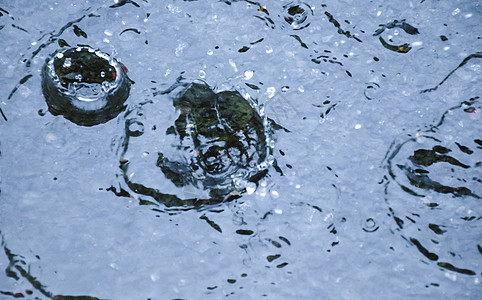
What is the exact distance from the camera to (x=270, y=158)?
169cm

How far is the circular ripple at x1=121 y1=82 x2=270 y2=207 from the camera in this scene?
5.38ft

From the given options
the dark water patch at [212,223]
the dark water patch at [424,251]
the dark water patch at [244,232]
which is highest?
the dark water patch at [424,251]

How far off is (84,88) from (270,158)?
2.24 ft

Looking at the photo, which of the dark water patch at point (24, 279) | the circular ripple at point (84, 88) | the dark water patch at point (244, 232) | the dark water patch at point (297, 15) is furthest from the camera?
the dark water patch at point (297, 15)

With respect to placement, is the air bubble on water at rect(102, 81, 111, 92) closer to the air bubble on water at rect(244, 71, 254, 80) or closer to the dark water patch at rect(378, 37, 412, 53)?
the air bubble on water at rect(244, 71, 254, 80)

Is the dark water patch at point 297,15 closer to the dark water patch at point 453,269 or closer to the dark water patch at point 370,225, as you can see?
the dark water patch at point 370,225

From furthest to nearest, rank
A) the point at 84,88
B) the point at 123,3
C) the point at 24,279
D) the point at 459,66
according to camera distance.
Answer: the point at 123,3
the point at 459,66
the point at 84,88
the point at 24,279

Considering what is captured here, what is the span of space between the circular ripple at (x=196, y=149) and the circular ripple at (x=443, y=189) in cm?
46

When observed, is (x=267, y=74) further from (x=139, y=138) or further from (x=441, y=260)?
(x=441, y=260)

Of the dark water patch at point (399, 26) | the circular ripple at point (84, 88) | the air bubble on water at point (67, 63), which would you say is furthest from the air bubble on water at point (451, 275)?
the air bubble on water at point (67, 63)

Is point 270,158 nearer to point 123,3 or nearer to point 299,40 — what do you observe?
point 299,40

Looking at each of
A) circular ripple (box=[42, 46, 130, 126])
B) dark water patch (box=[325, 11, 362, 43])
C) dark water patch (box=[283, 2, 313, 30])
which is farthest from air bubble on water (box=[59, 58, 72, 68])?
dark water patch (box=[325, 11, 362, 43])

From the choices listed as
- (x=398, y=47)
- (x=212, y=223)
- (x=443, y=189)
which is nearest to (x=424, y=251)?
(x=443, y=189)

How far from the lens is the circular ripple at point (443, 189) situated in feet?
5.15
